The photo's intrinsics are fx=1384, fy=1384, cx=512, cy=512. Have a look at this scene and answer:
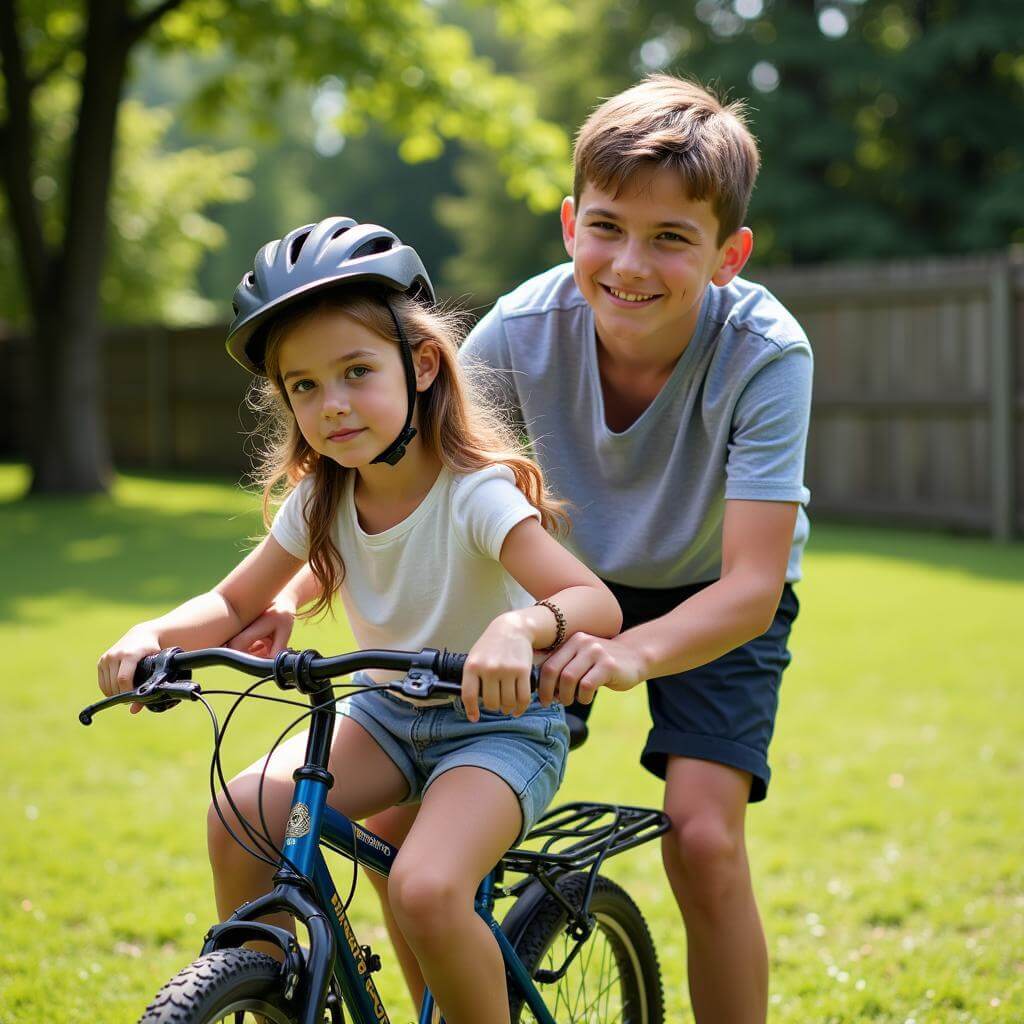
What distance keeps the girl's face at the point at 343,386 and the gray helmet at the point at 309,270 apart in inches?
3.1

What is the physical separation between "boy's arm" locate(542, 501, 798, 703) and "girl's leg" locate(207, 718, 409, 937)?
52 centimetres

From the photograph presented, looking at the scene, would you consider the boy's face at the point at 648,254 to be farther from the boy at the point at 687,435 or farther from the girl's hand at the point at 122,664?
the girl's hand at the point at 122,664

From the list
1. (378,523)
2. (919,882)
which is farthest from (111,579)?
(378,523)

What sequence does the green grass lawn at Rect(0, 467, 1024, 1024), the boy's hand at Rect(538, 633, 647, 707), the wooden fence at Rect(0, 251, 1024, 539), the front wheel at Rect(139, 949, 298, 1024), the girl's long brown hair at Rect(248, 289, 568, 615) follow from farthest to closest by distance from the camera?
the wooden fence at Rect(0, 251, 1024, 539) < the green grass lawn at Rect(0, 467, 1024, 1024) < the girl's long brown hair at Rect(248, 289, 568, 615) < the boy's hand at Rect(538, 633, 647, 707) < the front wheel at Rect(139, 949, 298, 1024)

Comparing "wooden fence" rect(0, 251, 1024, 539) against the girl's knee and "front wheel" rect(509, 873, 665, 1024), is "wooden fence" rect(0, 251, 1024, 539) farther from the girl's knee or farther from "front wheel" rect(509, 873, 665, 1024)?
the girl's knee

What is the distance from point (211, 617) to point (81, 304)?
44.5 feet

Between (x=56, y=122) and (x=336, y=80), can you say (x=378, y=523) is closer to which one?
(x=336, y=80)

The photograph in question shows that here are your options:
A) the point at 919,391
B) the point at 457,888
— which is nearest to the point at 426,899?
the point at 457,888

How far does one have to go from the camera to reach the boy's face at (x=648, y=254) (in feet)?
8.94

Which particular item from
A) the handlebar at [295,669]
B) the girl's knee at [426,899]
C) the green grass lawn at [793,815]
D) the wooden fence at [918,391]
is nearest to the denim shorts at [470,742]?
the girl's knee at [426,899]

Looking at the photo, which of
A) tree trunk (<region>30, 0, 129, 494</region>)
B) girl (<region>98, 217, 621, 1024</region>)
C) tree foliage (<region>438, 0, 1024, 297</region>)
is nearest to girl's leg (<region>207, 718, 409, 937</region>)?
girl (<region>98, 217, 621, 1024</region>)

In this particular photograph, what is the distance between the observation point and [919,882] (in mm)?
4477

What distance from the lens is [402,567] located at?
2598 mm

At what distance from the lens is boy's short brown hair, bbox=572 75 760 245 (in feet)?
Answer: 8.86
